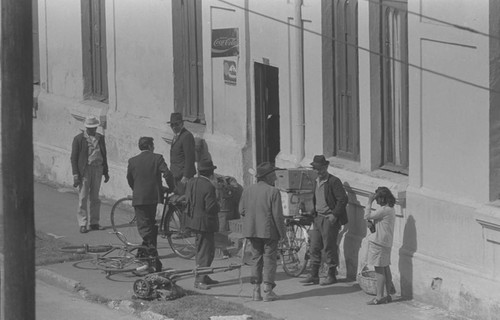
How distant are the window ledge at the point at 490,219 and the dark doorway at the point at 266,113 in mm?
4896

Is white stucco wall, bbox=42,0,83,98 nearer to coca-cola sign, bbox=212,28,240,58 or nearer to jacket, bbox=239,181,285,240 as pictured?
coca-cola sign, bbox=212,28,240,58

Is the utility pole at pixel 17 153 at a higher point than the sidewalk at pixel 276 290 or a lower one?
higher

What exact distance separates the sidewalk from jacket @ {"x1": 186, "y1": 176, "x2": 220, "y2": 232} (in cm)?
81

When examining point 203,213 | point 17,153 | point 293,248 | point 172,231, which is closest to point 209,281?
point 203,213

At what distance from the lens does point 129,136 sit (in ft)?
64.3

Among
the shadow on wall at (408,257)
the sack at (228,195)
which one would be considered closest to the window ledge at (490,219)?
the shadow on wall at (408,257)

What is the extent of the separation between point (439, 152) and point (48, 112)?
1061cm

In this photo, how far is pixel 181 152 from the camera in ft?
55.7

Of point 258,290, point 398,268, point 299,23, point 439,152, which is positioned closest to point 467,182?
point 439,152

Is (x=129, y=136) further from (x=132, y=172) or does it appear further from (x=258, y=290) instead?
(x=258, y=290)

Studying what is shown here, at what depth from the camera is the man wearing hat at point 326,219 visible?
14.3m

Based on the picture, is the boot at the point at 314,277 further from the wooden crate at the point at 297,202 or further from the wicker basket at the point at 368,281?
the wooden crate at the point at 297,202

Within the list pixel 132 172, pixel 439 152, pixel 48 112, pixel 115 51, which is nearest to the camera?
pixel 439 152

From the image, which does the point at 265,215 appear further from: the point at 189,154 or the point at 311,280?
the point at 189,154
